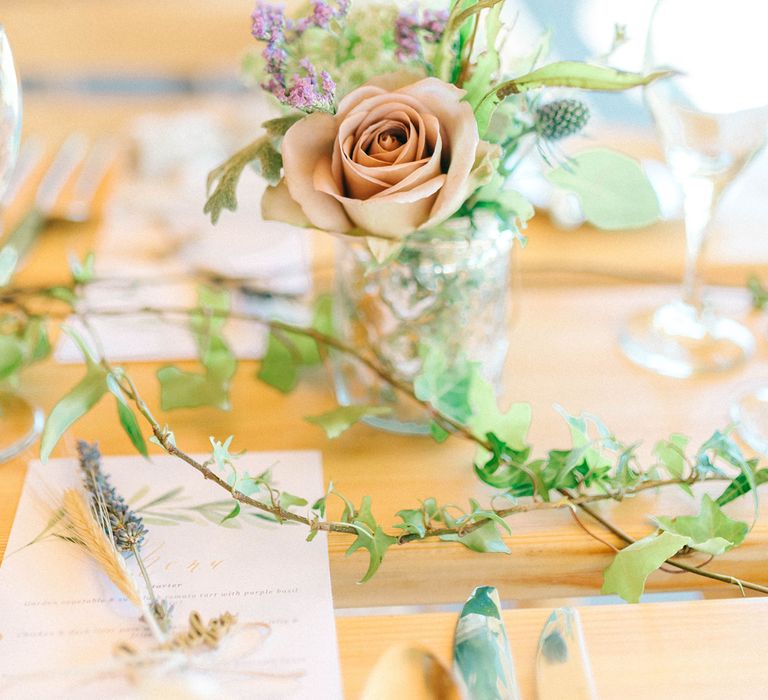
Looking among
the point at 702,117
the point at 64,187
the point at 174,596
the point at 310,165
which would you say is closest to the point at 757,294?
the point at 702,117

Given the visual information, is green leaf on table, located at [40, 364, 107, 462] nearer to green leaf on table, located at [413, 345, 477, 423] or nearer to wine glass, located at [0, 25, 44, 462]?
wine glass, located at [0, 25, 44, 462]

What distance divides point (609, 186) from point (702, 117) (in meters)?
0.14

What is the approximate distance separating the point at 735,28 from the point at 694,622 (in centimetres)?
38

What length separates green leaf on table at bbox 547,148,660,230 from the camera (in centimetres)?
49

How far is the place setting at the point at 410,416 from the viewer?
44 cm

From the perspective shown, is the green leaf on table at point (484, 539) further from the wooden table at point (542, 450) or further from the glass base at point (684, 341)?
the glass base at point (684, 341)

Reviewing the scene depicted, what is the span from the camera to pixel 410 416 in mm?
603

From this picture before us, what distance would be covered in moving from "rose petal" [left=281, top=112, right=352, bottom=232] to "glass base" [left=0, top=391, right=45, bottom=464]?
272 mm

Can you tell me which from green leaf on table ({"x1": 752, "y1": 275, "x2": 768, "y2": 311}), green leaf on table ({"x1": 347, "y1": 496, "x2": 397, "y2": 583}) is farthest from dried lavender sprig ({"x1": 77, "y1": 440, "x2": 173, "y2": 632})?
green leaf on table ({"x1": 752, "y1": 275, "x2": 768, "y2": 311})

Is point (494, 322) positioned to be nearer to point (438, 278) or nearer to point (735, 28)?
point (438, 278)

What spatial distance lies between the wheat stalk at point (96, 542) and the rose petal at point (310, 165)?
0.22 metres

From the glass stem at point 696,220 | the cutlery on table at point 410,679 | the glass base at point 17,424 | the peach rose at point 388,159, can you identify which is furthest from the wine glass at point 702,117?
the glass base at point 17,424

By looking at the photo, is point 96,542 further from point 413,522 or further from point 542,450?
point 542,450

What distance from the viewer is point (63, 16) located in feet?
4.28
